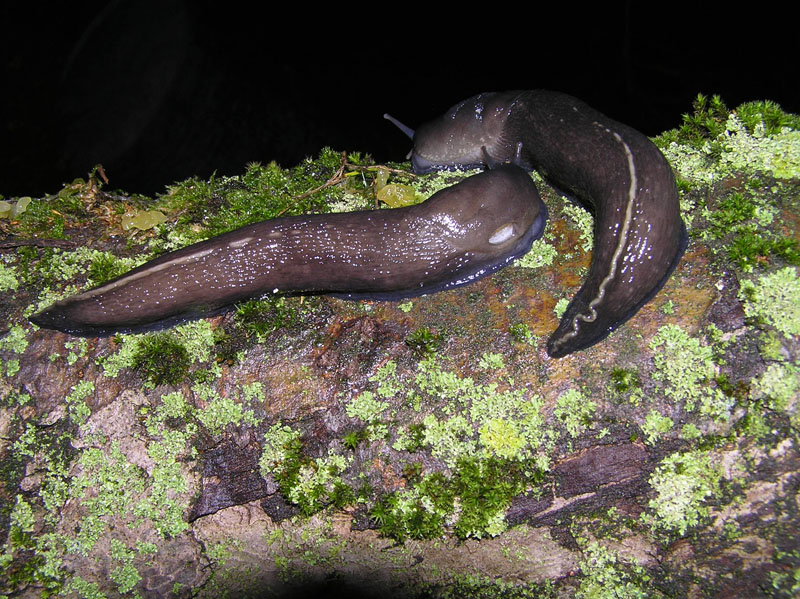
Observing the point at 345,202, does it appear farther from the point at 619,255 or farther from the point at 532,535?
the point at 532,535

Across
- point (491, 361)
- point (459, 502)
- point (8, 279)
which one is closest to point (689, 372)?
point (491, 361)

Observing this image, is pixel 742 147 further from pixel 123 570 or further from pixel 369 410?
pixel 123 570

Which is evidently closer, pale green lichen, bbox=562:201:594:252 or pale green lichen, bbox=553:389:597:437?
pale green lichen, bbox=553:389:597:437

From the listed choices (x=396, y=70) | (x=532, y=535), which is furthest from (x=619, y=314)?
(x=396, y=70)

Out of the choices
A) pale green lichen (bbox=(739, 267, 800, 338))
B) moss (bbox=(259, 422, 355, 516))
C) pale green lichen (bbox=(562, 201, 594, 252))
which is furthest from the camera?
pale green lichen (bbox=(562, 201, 594, 252))

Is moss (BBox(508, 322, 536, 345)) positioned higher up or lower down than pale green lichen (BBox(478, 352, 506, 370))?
higher up

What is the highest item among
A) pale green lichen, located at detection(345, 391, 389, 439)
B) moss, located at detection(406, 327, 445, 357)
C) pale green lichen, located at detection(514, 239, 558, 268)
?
pale green lichen, located at detection(514, 239, 558, 268)

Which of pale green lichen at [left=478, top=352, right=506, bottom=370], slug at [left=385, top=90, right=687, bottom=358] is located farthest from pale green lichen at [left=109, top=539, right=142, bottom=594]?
slug at [left=385, top=90, right=687, bottom=358]

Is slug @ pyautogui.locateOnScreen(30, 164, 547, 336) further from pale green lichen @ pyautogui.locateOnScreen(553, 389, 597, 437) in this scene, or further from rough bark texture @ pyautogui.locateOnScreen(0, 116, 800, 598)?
pale green lichen @ pyautogui.locateOnScreen(553, 389, 597, 437)
